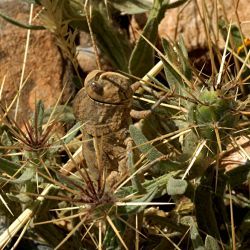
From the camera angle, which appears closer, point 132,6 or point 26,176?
point 26,176

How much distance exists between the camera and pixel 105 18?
2.29 metres

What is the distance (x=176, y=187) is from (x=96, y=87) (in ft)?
1.03

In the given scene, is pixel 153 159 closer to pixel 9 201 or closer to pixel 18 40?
pixel 9 201

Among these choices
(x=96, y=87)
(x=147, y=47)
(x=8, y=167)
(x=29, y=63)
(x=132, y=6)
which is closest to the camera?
(x=96, y=87)

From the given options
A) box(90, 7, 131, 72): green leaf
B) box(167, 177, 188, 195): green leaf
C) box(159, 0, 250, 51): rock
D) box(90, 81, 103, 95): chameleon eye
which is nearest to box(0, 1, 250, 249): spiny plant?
box(167, 177, 188, 195): green leaf

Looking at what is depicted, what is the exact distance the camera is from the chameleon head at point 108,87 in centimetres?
156

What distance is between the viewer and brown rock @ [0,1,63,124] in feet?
7.82

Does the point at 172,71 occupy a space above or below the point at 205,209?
above

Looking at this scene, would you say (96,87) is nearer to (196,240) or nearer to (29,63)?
(196,240)

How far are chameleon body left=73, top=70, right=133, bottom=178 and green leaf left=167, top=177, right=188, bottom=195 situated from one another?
0.19 m

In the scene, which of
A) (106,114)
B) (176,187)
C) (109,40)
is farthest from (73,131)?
(109,40)

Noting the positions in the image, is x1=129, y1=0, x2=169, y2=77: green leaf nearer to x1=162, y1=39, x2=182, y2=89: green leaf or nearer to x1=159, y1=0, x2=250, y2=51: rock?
x1=159, y1=0, x2=250, y2=51: rock

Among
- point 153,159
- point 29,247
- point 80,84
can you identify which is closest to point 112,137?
point 153,159

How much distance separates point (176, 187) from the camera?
144cm
